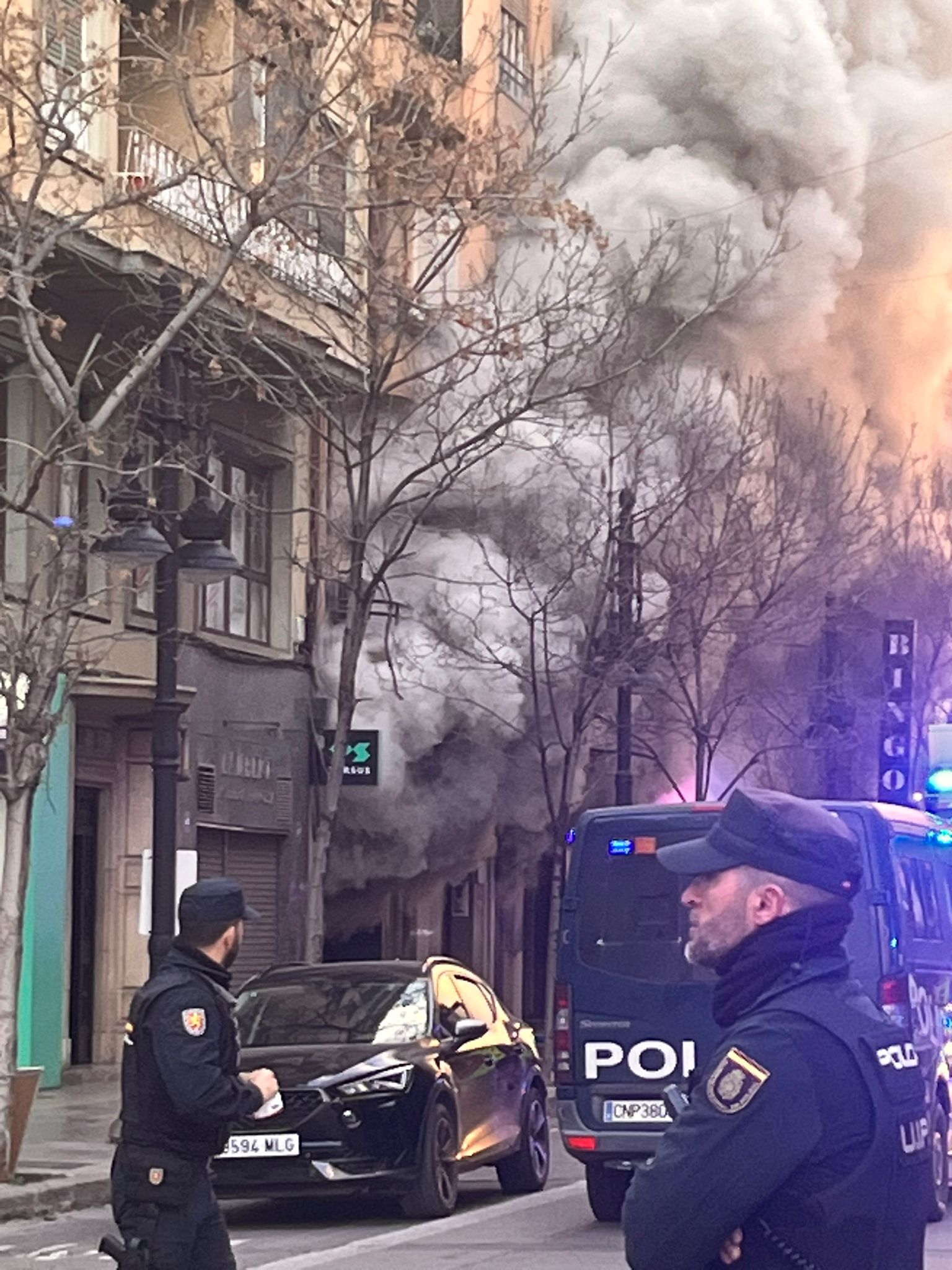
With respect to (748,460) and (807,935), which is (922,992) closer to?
(807,935)

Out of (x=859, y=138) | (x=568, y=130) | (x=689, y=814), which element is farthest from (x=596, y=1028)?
(x=859, y=138)

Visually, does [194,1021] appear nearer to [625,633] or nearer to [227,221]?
[227,221]

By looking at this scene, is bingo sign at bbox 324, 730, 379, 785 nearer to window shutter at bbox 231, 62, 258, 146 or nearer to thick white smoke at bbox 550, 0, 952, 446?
window shutter at bbox 231, 62, 258, 146

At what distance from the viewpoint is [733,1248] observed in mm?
3365

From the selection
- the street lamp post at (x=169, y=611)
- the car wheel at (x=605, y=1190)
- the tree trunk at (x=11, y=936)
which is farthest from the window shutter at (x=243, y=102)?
the car wheel at (x=605, y=1190)

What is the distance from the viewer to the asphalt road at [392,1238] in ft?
38.7

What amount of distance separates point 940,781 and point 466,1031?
17.5 feet

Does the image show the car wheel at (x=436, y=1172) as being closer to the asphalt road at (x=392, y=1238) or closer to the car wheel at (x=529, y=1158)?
the asphalt road at (x=392, y=1238)

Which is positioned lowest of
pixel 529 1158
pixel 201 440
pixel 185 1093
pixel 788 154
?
pixel 529 1158

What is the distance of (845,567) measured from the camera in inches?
1294

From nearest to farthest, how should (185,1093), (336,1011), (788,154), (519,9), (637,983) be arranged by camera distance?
(185,1093) < (637,983) < (336,1011) < (519,9) < (788,154)

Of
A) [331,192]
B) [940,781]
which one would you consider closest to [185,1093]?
[940,781]

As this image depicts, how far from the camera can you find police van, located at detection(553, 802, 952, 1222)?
13414mm

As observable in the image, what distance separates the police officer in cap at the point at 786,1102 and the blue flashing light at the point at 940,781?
577 inches
